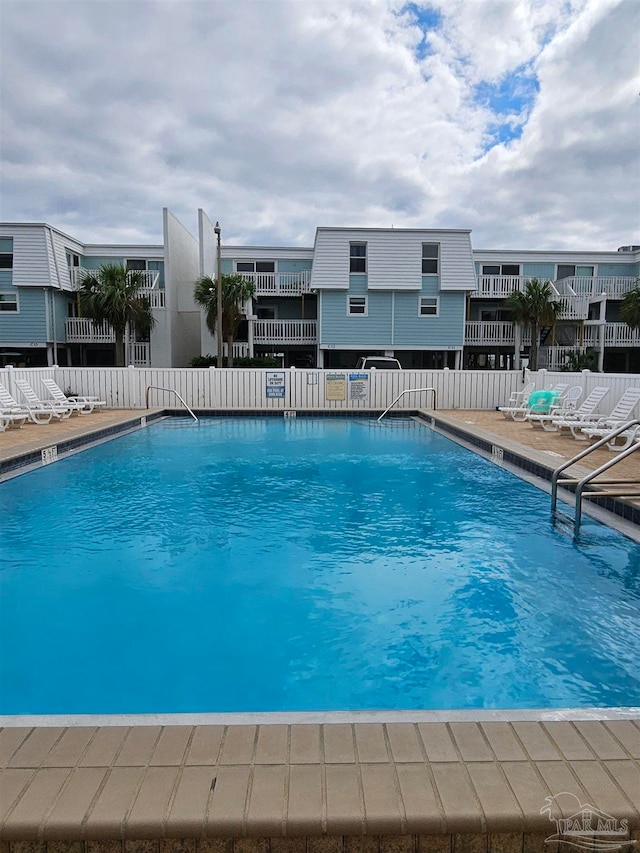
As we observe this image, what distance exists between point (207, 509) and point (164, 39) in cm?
1138

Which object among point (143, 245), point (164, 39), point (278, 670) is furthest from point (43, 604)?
point (143, 245)

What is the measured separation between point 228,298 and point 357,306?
6.08 metres

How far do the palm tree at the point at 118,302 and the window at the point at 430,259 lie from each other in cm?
1316

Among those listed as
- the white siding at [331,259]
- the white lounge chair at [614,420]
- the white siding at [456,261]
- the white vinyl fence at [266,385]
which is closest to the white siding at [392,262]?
the white siding at [331,259]

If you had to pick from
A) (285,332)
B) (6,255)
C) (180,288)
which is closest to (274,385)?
(285,332)

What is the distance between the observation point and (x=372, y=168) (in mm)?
22531

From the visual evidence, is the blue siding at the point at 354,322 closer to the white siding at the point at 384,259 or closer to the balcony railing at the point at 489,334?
the white siding at the point at 384,259

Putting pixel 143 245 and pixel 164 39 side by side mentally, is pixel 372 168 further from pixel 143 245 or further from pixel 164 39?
pixel 143 245

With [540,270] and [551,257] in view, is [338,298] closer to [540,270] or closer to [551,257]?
[540,270]

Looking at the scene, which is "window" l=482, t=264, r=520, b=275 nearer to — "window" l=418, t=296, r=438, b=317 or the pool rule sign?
"window" l=418, t=296, r=438, b=317

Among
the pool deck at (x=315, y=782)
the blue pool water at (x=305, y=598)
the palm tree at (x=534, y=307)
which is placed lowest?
the blue pool water at (x=305, y=598)

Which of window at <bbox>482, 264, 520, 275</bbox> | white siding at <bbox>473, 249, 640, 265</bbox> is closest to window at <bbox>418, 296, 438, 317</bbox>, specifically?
white siding at <bbox>473, 249, 640, 265</bbox>

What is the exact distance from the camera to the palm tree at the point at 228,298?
25.5 metres

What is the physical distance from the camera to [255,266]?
29984mm
